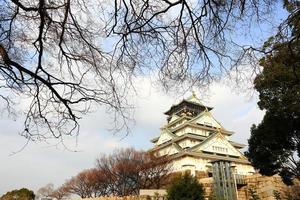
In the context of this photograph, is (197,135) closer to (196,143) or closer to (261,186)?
(196,143)

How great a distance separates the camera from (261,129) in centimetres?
1519

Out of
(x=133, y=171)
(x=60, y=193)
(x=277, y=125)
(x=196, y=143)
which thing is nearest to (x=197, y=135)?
(x=196, y=143)

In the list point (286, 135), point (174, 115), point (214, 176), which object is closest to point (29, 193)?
point (214, 176)

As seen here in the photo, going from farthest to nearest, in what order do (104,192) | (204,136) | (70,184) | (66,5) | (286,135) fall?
(204,136)
(70,184)
(104,192)
(286,135)
(66,5)

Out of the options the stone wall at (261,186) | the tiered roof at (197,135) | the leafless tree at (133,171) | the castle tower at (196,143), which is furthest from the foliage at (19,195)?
→ the stone wall at (261,186)

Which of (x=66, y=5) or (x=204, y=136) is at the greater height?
(x=204, y=136)

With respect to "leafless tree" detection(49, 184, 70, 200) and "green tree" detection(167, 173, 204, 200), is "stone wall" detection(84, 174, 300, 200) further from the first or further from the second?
"leafless tree" detection(49, 184, 70, 200)

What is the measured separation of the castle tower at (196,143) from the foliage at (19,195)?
417 inches

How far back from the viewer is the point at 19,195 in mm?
28266

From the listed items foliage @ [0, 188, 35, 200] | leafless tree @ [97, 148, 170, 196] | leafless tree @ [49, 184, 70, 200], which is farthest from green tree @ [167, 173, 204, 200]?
leafless tree @ [49, 184, 70, 200]

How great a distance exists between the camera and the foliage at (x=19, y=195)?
27.9m

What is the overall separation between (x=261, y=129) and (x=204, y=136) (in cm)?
2260

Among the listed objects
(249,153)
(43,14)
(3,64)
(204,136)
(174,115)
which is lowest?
(3,64)

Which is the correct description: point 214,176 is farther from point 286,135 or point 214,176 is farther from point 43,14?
point 43,14
